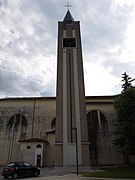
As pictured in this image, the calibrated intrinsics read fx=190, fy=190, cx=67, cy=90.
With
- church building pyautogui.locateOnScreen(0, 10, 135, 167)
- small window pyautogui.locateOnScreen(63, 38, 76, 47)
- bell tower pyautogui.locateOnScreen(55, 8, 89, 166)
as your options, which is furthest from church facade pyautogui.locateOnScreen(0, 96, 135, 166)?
small window pyautogui.locateOnScreen(63, 38, 76, 47)

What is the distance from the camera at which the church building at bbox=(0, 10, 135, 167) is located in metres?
25.6

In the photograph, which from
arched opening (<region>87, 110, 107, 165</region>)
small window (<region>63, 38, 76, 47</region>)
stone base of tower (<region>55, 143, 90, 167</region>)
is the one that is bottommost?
stone base of tower (<region>55, 143, 90, 167</region>)

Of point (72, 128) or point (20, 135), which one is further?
point (20, 135)

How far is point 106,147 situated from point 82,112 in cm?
1161

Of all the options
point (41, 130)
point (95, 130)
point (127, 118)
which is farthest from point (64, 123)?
point (95, 130)

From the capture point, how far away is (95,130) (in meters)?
35.9

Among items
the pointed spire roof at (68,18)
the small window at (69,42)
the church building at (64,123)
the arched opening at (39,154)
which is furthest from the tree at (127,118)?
the pointed spire roof at (68,18)

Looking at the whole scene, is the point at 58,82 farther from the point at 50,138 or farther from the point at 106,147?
the point at 106,147

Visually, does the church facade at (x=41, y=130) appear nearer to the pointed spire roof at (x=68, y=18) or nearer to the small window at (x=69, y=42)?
the small window at (x=69, y=42)

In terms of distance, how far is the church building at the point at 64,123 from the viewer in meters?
25.6

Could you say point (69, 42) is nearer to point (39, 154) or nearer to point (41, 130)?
point (41, 130)

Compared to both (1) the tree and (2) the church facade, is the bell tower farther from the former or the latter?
(2) the church facade

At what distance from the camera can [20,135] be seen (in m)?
36.0

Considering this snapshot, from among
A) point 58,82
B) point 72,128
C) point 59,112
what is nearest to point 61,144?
point 72,128
